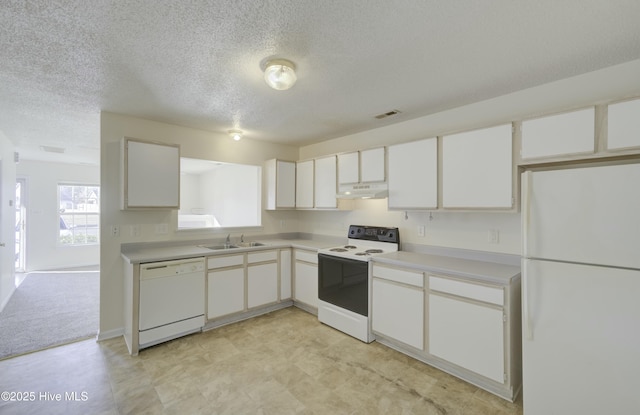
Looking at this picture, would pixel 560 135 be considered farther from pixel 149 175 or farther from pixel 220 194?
pixel 220 194

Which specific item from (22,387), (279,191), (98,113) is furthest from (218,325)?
(98,113)

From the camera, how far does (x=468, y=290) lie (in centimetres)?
221

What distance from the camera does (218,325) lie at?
10.8 ft

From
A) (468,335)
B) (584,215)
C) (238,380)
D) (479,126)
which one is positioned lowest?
(238,380)

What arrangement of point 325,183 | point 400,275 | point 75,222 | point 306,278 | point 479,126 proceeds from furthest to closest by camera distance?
1. point 75,222
2. point 325,183
3. point 306,278
4. point 400,275
5. point 479,126

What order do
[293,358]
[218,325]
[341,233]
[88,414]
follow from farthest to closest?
[341,233] < [218,325] < [293,358] < [88,414]

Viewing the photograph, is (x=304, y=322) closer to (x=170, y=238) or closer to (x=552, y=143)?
(x=170, y=238)

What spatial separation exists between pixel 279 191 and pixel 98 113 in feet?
7.57

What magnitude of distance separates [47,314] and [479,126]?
5512mm

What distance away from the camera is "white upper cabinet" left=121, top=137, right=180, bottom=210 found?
2963mm

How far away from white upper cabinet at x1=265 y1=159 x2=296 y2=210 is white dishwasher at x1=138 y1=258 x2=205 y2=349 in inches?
58.6

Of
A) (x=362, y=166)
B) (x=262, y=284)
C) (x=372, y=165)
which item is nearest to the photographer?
(x=372, y=165)

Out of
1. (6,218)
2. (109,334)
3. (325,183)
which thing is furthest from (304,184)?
(6,218)

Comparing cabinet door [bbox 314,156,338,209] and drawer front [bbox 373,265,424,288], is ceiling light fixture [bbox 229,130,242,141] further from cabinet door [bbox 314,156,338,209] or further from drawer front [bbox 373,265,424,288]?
drawer front [bbox 373,265,424,288]
